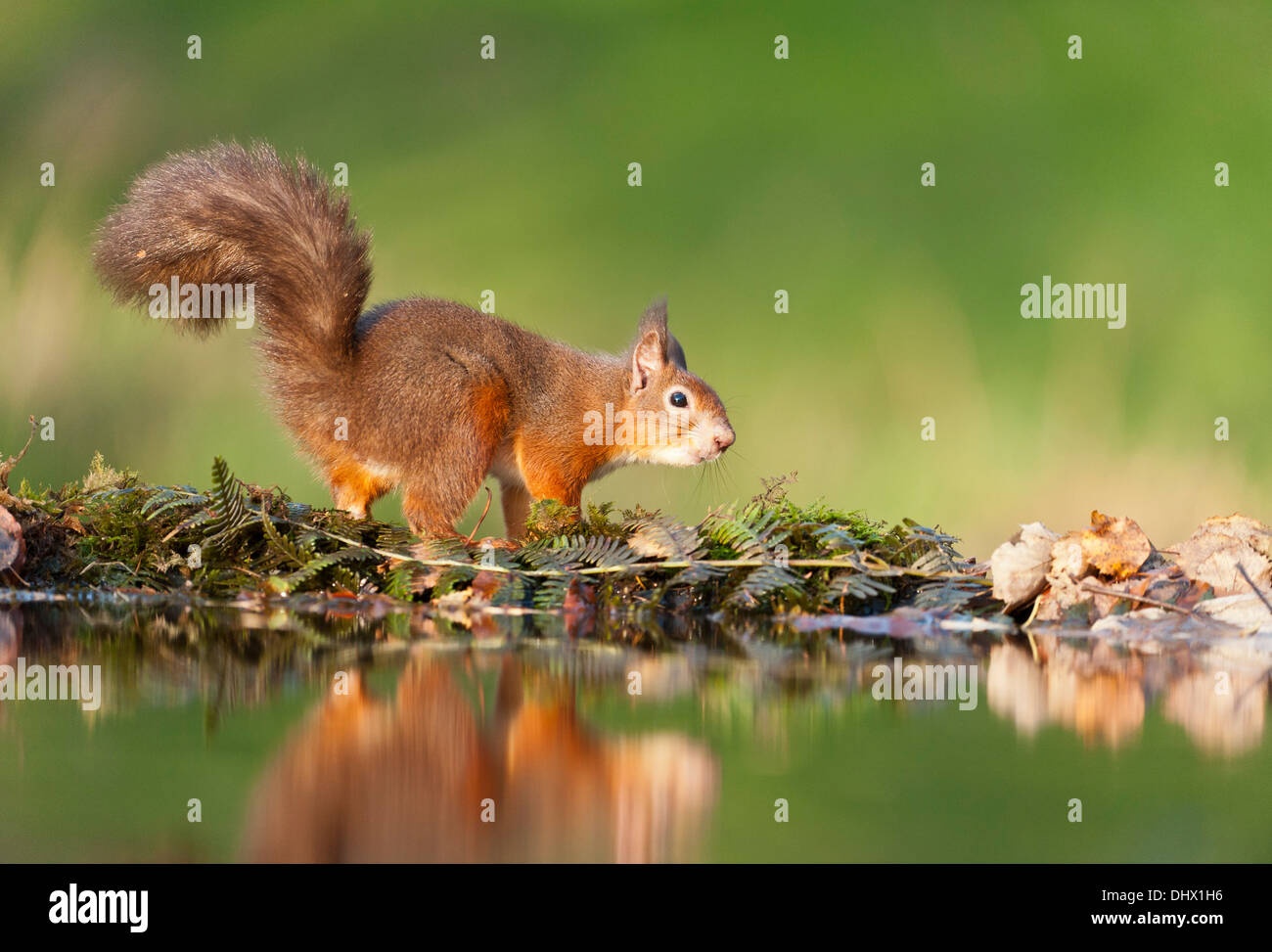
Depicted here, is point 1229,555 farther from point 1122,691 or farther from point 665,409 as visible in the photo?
point 665,409

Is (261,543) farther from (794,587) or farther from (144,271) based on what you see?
(794,587)

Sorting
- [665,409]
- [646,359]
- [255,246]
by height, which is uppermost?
[255,246]

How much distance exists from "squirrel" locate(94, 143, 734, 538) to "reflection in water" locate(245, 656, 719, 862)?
87.8 inches

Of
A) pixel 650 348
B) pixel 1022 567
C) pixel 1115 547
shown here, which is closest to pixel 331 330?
pixel 650 348

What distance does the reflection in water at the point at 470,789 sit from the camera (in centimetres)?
108

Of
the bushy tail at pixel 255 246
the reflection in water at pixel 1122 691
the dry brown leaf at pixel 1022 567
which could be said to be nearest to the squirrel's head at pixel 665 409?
the bushy tail at pixel 255 246

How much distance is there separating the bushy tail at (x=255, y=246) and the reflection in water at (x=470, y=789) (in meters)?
2.40

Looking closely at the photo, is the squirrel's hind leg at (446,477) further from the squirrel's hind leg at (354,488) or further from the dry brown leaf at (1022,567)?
the dry brown leaf at (1022,567)

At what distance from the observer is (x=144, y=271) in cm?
362

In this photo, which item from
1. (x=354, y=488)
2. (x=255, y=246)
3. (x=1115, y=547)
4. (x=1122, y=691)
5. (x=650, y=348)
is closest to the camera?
(x=1122, y=691)

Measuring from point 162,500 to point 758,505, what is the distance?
4.98 feet

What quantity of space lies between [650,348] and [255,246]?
149cm

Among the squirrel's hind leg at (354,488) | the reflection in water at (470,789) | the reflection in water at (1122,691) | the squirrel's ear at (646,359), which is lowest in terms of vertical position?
the reflection in water at (1122,691)

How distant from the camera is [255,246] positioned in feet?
12.3
